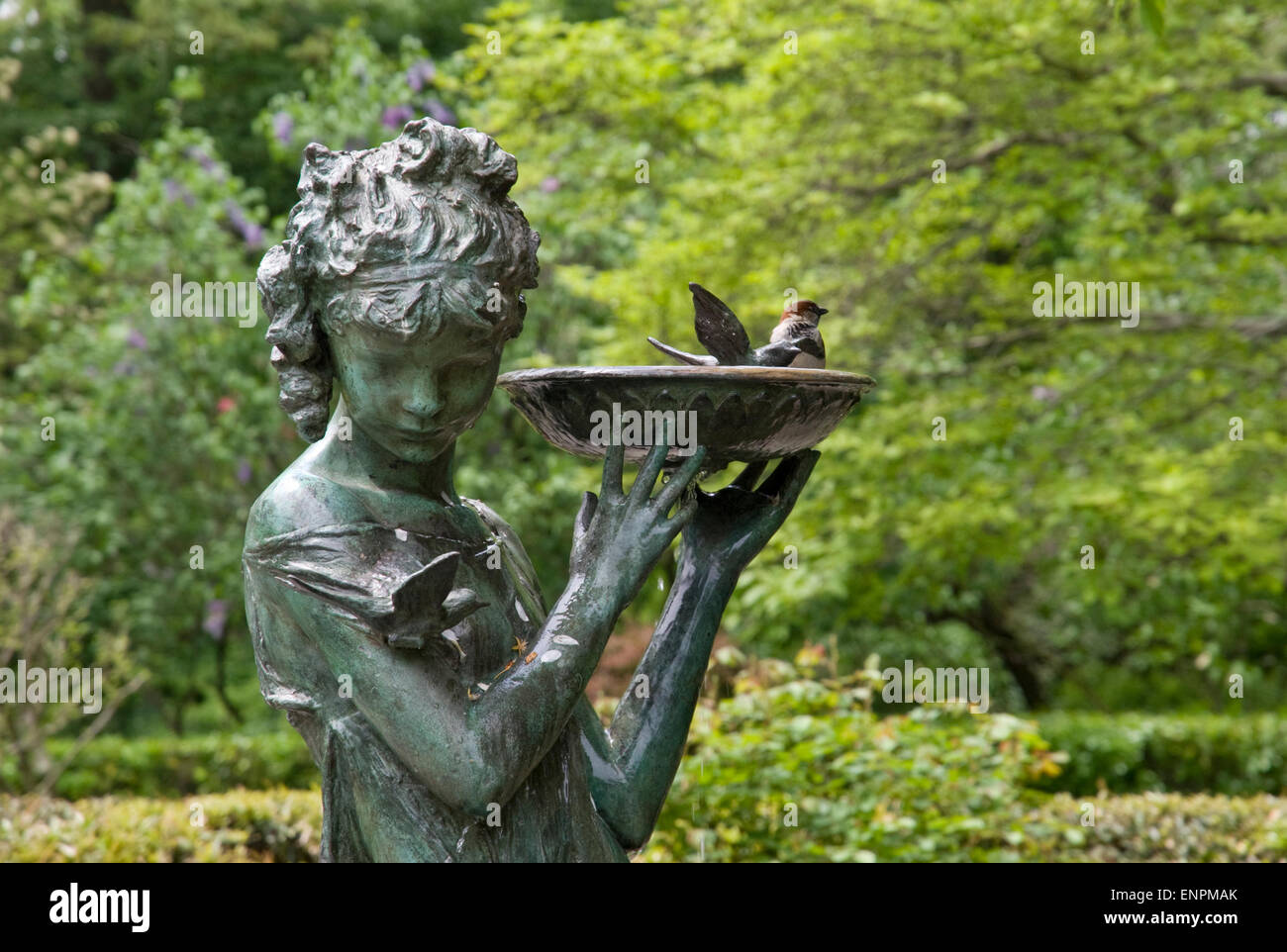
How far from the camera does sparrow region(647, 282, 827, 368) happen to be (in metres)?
2.53

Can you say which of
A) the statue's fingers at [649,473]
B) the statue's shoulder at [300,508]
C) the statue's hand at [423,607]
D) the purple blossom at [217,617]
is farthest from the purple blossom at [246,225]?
the statue's hand at [423,607]

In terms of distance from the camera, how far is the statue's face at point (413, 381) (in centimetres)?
206

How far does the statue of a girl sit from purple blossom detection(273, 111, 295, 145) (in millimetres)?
9486

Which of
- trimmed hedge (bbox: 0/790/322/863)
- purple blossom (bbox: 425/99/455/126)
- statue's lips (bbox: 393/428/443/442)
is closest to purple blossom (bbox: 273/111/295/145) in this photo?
purple blossom (bbox: 425/99/455/126)

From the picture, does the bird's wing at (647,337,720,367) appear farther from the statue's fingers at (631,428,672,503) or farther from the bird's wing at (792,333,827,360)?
the statue's fingers at (631,428,672,503)

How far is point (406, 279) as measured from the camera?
2.03 metres

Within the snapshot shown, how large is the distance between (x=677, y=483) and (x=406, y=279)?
0.54 meters

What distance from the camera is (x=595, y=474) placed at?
32.1ft

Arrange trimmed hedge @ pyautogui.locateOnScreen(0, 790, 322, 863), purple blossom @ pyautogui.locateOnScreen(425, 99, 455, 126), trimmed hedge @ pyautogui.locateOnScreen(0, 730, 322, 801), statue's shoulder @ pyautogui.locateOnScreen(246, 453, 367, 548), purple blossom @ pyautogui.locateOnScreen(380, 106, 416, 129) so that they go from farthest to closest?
purple blossom @ pyautogui.locateOnScreen(425, 99, 455, 126), purple blossom @ pyautogui.locateOnScreen(380, 106, 416, 129), trimmed hedge @ pyautogui.locateOnScreen(0, 730, 322, 801), trimmed hedge @ pyautogui.locateOnScreen(0, 790, 322, 863), statue's shoulder @ pyautogui.locateOnScreen(246, 453, 367, 548)

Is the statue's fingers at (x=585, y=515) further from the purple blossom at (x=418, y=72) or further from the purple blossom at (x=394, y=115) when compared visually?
the purple blossom at (x=418, y=72)

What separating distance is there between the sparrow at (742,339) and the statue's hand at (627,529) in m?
0.32

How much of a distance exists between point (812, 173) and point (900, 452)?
1.84 metres

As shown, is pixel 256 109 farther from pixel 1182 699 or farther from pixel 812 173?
pixel 1182 699

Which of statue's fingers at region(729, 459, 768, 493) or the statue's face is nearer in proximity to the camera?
the statue's face
